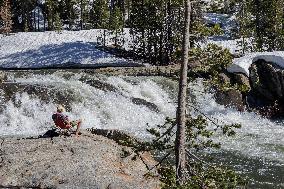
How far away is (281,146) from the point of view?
2608 cm

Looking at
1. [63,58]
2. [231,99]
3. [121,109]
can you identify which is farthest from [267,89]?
[63,58]

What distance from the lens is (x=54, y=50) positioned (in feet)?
185

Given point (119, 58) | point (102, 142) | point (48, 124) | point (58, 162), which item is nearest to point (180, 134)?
point (58, 162)

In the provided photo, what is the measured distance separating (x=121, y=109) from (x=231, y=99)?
8.09 meters

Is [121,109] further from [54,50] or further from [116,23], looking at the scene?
[116,23]

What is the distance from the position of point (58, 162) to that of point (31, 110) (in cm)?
1814

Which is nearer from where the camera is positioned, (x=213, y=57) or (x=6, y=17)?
(x=213, y=57)

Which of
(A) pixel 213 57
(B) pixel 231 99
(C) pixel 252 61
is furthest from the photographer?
(C) pixel 252 61

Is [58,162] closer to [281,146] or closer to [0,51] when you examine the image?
[281,146]

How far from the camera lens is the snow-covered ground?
5306 centimetres

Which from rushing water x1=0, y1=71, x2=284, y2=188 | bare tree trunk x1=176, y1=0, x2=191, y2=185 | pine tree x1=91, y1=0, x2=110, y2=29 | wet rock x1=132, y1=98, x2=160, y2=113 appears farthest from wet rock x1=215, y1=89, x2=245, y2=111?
pine tree x1=91, y1=0, x2=110, y2=29

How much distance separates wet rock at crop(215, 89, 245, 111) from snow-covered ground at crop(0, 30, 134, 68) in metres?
16.3

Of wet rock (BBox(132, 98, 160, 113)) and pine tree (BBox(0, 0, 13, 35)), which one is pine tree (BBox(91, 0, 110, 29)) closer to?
pine tree (BBox(0, 0, 13, 35))

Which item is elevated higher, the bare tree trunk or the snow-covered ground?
the bare tree trunk
